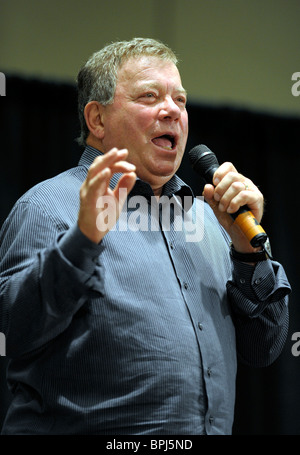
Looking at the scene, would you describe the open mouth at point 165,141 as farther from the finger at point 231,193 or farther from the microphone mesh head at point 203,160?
the finger at point 231,193

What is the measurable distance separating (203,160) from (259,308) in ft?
1.36

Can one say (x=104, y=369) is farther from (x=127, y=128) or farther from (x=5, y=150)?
(x=5, y=150)

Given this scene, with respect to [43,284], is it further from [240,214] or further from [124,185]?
[240,214]

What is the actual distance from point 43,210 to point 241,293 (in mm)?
554

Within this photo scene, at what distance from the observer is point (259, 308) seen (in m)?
1.64

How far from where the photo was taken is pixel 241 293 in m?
1.67

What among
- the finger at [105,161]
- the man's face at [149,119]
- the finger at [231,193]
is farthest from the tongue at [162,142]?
the finger at [105,161]

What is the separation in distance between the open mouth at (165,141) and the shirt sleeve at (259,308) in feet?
1.20

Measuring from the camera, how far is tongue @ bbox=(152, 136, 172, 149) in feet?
5.72

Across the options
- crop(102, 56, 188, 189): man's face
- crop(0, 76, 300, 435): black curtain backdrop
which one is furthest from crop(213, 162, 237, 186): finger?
crop(0, 76, 300, 435): black curtain backdrop

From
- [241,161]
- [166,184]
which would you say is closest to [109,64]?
[166,184]

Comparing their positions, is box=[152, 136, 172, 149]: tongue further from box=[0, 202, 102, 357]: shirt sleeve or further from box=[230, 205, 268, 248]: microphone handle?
box=[0, 202, 102, 357]: shirt sleeve

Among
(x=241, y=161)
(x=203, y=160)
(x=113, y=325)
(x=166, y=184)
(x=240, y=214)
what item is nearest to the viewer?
(x=113, y=325)

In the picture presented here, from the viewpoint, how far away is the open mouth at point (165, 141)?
5.72 feet
